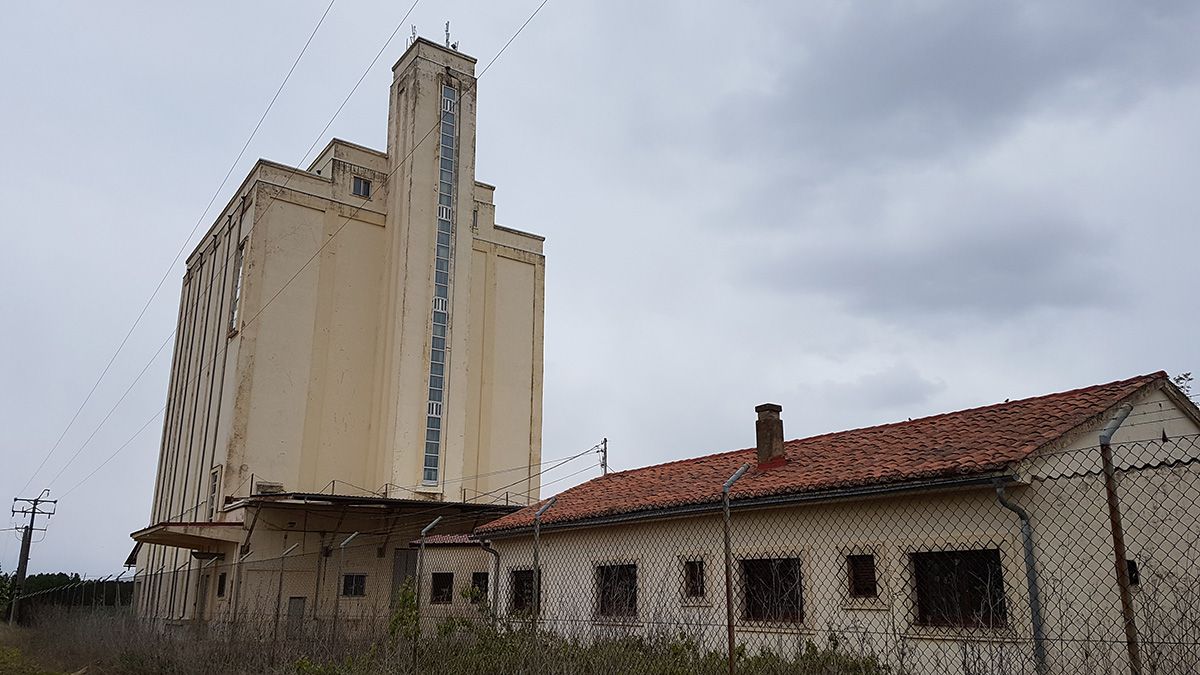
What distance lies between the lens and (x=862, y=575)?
1223 cm

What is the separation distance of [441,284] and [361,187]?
546 centimetres

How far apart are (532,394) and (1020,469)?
28750 mm

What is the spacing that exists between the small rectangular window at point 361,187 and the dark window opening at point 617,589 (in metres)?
24.5

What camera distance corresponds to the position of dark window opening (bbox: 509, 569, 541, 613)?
1838 cm

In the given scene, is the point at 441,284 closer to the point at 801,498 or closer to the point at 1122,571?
the point at 801,498

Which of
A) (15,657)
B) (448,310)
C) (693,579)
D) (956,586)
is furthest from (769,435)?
(448,310)

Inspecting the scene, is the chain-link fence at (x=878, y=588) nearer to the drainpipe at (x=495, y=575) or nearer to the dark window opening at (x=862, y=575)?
the dark window opening at (x=862, y=575)

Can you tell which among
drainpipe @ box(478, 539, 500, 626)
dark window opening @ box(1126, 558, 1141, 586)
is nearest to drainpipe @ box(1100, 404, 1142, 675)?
dark window opening @ box(1126, 558, 1141, 586)

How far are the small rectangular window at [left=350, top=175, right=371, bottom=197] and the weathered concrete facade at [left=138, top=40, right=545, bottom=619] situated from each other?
7 centimetres

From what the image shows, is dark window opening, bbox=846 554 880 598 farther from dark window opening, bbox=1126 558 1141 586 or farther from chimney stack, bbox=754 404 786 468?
chimney stack, bbox=754 404 786 468

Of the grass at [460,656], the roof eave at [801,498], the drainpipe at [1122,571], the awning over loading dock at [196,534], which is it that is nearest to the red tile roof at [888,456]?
the roof eave at [801,498]

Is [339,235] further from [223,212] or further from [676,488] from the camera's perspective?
[676,488]

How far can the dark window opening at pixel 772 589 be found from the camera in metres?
12.8

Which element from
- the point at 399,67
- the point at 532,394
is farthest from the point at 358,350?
the point at 399,67
